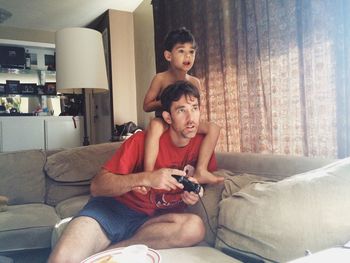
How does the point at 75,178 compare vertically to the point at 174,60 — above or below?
below

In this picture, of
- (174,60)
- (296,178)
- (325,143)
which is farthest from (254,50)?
(296,178)

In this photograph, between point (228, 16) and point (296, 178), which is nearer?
point (296, 178)

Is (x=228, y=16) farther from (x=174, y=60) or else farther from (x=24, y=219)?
(x=24, y=219)

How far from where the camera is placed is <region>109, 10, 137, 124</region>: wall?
4.12 m

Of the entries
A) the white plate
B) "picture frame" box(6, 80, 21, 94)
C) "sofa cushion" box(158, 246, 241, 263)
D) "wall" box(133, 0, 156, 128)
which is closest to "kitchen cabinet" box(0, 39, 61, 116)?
"picture frame" box(6, 80, 21, 94)

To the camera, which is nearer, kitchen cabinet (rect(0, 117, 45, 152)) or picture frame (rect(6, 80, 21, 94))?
kitchen cabinet (rect(0, 117, 45, 152))

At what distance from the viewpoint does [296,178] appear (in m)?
1.06

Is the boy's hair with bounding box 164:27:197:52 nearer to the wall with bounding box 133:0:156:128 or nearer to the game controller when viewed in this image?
the game controller

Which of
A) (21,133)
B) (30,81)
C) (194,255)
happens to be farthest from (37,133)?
(194,255)

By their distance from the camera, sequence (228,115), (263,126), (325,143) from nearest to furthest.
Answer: (325,143) < (263,126) < (228,115)

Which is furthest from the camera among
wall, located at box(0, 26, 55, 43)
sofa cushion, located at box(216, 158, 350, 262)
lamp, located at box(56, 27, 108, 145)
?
wall, located at box(0, 26, 55, 43)

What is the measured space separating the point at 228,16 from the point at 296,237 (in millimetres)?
1765

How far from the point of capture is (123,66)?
4.19 meters

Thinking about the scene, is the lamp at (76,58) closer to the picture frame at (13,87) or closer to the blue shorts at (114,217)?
the blue shorts at (114,217)
